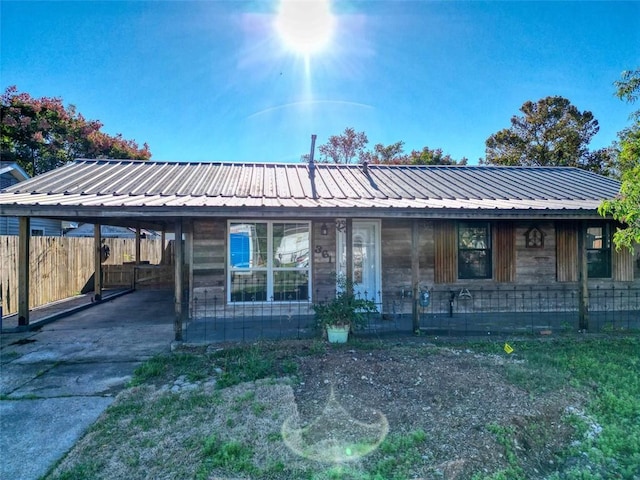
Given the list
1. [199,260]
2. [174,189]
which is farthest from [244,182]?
[199,260]

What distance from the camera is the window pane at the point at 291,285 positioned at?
310 inches

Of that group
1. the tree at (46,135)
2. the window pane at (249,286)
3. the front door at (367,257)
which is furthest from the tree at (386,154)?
the window pane at (249,286)

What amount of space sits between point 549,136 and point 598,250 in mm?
16978

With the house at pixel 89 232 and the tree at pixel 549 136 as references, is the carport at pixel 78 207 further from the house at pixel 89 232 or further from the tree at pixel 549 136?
the tree at pixel 549 136

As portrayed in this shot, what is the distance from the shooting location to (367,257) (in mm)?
8508

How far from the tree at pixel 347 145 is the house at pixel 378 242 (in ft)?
64.6

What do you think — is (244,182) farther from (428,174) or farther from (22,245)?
(428,174)

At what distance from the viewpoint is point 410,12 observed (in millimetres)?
8008

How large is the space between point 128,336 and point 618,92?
9799 mm

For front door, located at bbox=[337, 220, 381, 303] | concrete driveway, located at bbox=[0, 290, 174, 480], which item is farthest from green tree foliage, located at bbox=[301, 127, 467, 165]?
concrete driveway, located at bbox=[0, 290, 174, 480]

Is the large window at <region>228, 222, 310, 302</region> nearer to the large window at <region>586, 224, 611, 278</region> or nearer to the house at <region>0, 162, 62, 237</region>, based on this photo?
the large window at <region>586, 224, 611, 278</region>

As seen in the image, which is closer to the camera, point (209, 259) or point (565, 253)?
point (209, 259)

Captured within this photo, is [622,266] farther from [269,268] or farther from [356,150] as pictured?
[356,150]

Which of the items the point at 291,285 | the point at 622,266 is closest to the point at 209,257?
the point at 291,285
